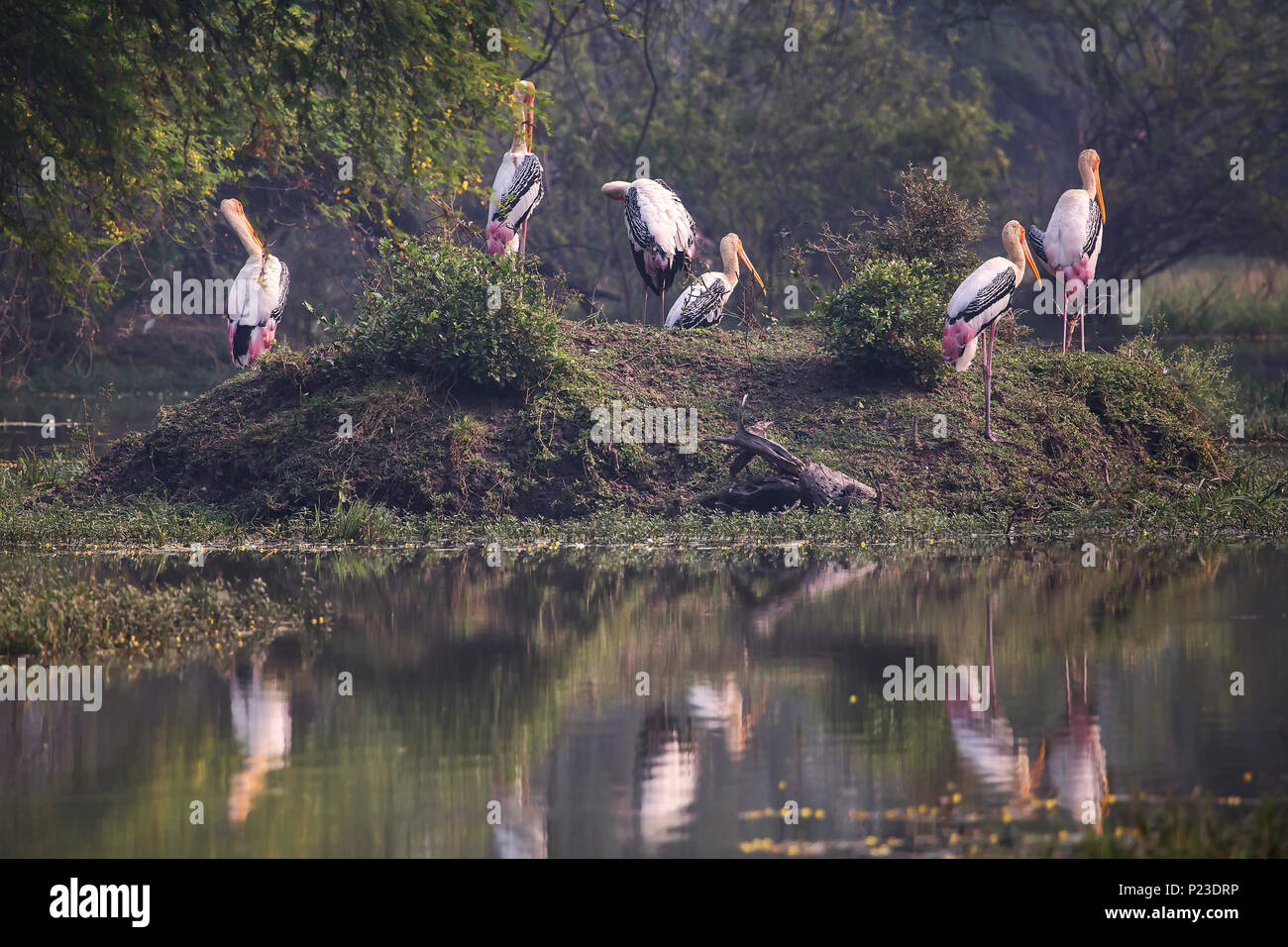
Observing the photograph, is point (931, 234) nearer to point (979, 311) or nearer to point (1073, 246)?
point (1073, 246)

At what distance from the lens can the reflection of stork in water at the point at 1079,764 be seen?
699cm

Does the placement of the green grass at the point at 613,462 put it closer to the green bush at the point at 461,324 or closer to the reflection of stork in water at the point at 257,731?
the green bush at the point at 461,324

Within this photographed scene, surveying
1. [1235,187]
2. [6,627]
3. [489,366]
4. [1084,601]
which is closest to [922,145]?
[1235,187]

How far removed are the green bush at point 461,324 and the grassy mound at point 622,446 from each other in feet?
0.58

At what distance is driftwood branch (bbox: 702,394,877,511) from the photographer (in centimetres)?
1622

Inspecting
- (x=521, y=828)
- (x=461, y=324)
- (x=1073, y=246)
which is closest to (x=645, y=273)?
(x=461, y=324)

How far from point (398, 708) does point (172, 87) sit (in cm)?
923

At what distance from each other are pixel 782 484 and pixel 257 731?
8635 mm

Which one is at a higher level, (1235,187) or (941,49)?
(941,49)

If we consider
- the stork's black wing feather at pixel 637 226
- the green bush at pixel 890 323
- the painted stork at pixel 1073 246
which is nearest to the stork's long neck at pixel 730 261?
the stork's black wing feather at pixel 637 226

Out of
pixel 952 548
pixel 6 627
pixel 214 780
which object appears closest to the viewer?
pixel 214 780

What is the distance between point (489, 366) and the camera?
17219mm
